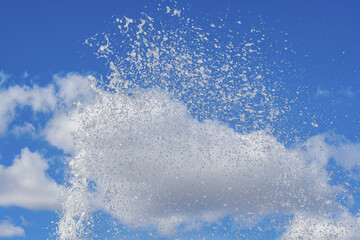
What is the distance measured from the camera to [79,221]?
4959cm

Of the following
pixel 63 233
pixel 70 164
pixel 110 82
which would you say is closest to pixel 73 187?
pixel 70 164

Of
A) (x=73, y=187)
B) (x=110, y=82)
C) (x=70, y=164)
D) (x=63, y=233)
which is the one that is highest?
(x=110, y=82)

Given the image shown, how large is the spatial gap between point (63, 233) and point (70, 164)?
50.8 ft

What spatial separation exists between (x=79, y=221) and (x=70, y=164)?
1321 cm

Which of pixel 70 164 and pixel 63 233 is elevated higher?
pixel 70 164

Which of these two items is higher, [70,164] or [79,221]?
[70,164]

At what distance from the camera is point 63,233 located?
48.9 meters

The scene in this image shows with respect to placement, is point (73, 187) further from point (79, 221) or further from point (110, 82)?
point (110, 82)

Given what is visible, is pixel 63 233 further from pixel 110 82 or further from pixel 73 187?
pixel 110 82

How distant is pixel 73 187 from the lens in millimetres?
49688

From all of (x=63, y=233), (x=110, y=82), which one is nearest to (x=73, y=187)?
(x=63, y=233)

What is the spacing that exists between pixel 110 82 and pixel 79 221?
32548 millimetres

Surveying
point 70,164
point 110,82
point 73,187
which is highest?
point 110,82

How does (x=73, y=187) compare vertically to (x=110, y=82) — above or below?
below
